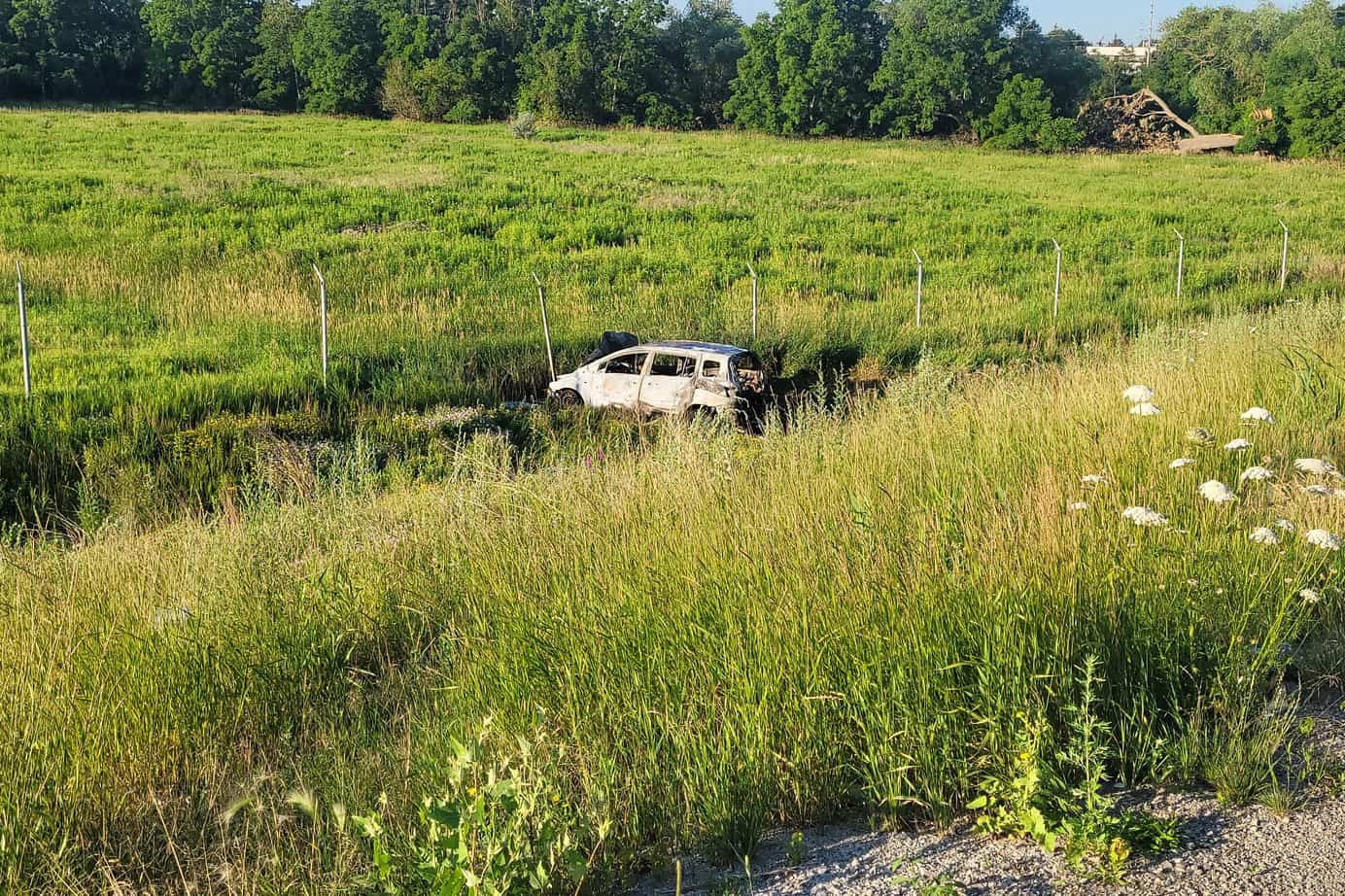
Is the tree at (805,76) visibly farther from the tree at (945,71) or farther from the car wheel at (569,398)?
the car wheel at (569,398)

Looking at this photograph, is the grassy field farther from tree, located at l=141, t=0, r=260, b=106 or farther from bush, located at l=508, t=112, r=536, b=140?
tree, located at l=141, t=0, r=260, b=106

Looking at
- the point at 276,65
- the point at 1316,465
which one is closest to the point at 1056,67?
the point at 276,65

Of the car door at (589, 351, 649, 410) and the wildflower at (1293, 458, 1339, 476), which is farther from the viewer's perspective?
the car door at (589, 351, 649, 410)

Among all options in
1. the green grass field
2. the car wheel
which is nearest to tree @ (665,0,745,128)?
the car wheel

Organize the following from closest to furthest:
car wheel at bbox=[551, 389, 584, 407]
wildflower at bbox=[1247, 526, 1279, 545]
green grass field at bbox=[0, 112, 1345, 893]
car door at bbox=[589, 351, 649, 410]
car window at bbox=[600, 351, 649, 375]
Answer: green grass field at bbox=[0, 112, 1345, 893]
wildflower at bbox=[1247, 526, 1279, 545]
car door at bbox=[589, 351, 649, 410]
car window at bbox=[600, 351, 649, 375]
car wheel at bbox=[551, 389, 584, 407]

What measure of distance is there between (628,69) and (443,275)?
208 feet

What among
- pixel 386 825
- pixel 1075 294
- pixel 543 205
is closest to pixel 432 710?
pixel 386 825

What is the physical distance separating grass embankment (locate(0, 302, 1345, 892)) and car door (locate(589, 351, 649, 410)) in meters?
8.17

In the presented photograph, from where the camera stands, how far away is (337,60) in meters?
80.9

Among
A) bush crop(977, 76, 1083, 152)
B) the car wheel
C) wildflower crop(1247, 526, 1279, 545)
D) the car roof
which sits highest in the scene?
→ bush crop(977, 76, 1083, 152)

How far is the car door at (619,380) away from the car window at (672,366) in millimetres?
165

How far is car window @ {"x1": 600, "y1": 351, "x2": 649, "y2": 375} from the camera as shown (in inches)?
605

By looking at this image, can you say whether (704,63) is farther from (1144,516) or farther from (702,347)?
(1144,516)

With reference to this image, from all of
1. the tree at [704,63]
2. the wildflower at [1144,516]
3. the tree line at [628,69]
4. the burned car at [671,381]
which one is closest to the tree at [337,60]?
the tree line at [628,69]
